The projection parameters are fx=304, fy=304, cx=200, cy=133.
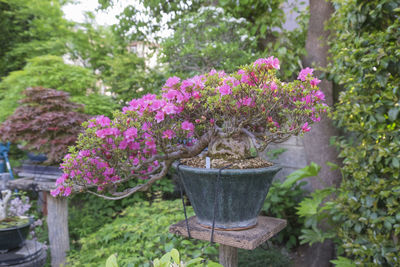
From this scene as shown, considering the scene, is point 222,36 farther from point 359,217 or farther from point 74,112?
point 359,217

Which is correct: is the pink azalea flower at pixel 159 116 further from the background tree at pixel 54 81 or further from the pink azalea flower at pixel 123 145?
the background tree at pixel 54 81

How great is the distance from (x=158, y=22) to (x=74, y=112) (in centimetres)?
171

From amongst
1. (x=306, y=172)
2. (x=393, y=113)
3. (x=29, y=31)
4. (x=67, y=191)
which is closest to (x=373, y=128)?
(x=393, y=113)

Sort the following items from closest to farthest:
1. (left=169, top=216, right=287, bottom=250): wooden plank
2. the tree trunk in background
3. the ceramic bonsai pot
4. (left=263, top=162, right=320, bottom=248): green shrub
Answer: (left=169, top=216, right=287, bottom=250): wooden plank < the ceramic bonsai pot < the tree trunk in background < (left=263, top=162, right=320, bottom=248): green shrub

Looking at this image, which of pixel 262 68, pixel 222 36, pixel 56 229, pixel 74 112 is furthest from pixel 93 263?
pixel 222 36

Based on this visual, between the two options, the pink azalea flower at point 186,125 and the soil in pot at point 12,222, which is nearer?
the pink azalea flower at point 186,125

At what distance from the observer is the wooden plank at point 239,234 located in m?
1.16

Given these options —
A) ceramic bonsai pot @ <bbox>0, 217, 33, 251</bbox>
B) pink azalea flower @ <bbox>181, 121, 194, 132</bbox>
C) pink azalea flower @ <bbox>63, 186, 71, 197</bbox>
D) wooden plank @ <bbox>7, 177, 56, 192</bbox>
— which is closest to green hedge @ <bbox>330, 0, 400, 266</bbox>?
pink azalea flower @ <bbox>181, 121, 194, 132</bbox>

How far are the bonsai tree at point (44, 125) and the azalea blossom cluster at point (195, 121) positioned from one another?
154cm

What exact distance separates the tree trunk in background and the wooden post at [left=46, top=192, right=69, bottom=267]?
8.39 ft

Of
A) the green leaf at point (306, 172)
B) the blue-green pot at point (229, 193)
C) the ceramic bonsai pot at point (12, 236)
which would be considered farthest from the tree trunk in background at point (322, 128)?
the ceramic bonsai pot at point (12, 236)

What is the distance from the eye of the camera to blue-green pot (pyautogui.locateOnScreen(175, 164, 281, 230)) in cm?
122

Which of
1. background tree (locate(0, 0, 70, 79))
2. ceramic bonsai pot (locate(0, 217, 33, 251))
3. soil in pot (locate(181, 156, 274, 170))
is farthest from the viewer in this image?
background tree (locate(0, 0, 70, 79))

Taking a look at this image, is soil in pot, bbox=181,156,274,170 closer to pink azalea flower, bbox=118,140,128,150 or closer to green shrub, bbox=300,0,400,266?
pink azalea flower, bbox=118,140,128,150
